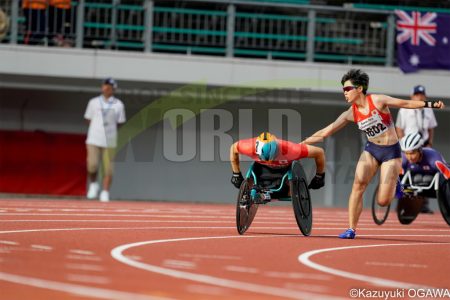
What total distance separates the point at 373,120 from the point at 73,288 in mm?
6040

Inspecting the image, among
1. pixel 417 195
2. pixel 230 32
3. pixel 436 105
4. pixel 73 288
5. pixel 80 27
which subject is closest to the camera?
pixel 73 288

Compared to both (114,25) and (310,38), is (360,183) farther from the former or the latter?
(114,25)

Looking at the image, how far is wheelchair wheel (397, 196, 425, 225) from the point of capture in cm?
1636

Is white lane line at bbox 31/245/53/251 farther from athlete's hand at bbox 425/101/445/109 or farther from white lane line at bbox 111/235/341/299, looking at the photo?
athlete's hand at bbox 425/101/445/109

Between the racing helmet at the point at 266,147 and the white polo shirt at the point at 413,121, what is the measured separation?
23.3 feet

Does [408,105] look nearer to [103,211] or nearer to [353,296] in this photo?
[353,296]

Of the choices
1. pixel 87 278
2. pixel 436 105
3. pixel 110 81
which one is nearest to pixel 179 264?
pixel 87 278

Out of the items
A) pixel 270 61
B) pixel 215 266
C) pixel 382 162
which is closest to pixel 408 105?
pixel 382 162

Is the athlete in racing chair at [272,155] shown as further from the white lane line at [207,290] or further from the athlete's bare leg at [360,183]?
the white lane line at [207,290]

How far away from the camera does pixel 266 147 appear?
12.1 meters

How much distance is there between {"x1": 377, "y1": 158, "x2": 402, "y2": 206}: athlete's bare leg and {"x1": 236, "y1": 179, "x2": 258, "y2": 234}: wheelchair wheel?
1563 millimetres

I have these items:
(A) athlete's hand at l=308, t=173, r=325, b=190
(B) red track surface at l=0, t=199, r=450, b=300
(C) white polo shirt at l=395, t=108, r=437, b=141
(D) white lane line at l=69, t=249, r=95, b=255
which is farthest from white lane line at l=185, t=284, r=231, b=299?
(C) white polo shirt at l=395, t=108, r=437, b=141

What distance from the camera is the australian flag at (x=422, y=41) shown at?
23.0 m

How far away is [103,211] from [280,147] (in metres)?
5.38
